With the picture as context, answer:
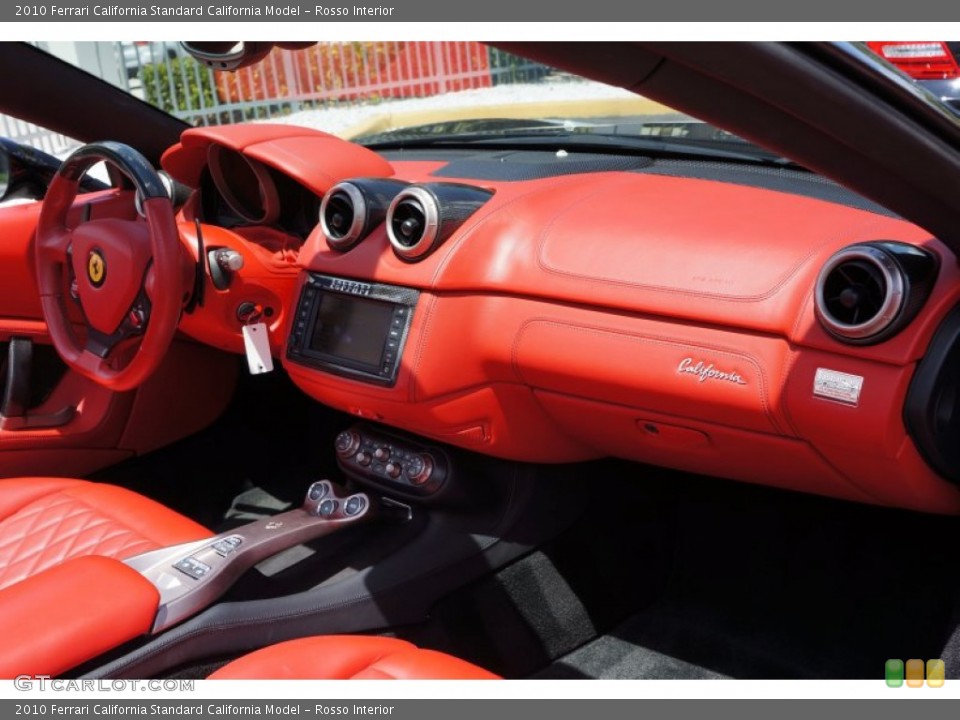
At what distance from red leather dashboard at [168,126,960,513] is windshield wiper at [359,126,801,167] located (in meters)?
0.23

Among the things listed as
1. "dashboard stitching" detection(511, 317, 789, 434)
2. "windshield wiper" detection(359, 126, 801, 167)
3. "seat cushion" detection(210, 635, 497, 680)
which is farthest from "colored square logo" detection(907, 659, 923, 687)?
"windshield wiper" detection(359, 126, 801, 167)

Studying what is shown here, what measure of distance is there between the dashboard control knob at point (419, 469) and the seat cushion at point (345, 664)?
2.62 feet

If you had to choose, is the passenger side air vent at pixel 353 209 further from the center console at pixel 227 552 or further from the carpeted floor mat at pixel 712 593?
the carpeted floor mat at pixel 712 593

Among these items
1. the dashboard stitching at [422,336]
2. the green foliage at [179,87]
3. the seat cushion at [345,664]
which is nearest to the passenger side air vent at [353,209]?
the dashboard stitching at [422,336]

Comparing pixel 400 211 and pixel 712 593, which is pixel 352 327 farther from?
pixel 712 593

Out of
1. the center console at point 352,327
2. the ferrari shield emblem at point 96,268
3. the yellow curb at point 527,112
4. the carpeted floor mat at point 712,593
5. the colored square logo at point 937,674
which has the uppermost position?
the yellow curb at point 527,112

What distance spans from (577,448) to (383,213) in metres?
0.70

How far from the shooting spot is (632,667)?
260 centimetres

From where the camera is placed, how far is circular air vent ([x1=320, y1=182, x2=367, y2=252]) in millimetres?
2352

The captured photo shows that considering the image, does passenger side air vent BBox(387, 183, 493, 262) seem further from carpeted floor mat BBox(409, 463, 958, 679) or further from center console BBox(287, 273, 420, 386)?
carpeted floor mat BBox(409, 463, 958, 679)

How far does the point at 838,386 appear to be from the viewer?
1.77 metres

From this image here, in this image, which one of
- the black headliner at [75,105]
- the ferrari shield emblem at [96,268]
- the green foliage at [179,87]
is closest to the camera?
the ferrari shield emblem at [96,268]

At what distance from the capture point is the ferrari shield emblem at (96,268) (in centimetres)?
246

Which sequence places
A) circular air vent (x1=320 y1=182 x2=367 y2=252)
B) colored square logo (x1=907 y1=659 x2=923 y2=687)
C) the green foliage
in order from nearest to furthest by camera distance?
1. colored square logo (x1=907 y1=659 x2=923 y2=687)
2. circular air vent (x1=320 y1=182 x2=367 y2=252)
3. the green foliage
